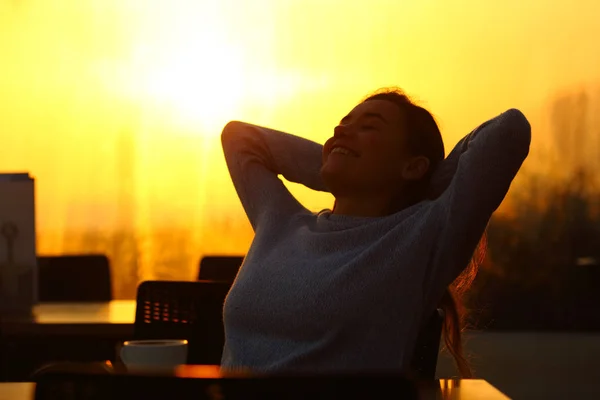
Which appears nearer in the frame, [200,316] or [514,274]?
[200,316]

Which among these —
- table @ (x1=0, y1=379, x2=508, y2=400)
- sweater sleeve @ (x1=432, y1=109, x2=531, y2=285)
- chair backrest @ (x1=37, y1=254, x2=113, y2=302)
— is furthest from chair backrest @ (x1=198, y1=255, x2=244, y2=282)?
table @ (x1=0, y1=379, x2=508, y2=400)

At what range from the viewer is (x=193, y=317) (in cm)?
201

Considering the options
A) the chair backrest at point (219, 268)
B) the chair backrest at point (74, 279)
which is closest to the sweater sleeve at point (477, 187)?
the chair backrest at point (219, 268)

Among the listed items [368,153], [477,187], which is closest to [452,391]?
[477,187]

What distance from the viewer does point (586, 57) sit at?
734cm

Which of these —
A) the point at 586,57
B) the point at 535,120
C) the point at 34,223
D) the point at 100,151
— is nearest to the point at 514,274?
the point at 535,120

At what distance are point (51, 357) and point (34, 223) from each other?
17.0 inches

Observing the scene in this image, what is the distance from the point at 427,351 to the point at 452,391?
13.6 inches

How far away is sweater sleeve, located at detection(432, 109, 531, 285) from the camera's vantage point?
5.35 feet

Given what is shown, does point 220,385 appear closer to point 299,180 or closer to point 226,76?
point 299,180

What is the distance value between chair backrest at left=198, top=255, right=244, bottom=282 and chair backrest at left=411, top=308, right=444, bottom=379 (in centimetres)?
134

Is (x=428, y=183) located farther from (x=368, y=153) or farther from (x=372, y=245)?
(x=372, y=245)

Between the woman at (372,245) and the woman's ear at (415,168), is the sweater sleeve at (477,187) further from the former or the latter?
the woman's ear at (415,168)

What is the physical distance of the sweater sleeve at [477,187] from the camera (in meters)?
1.63
